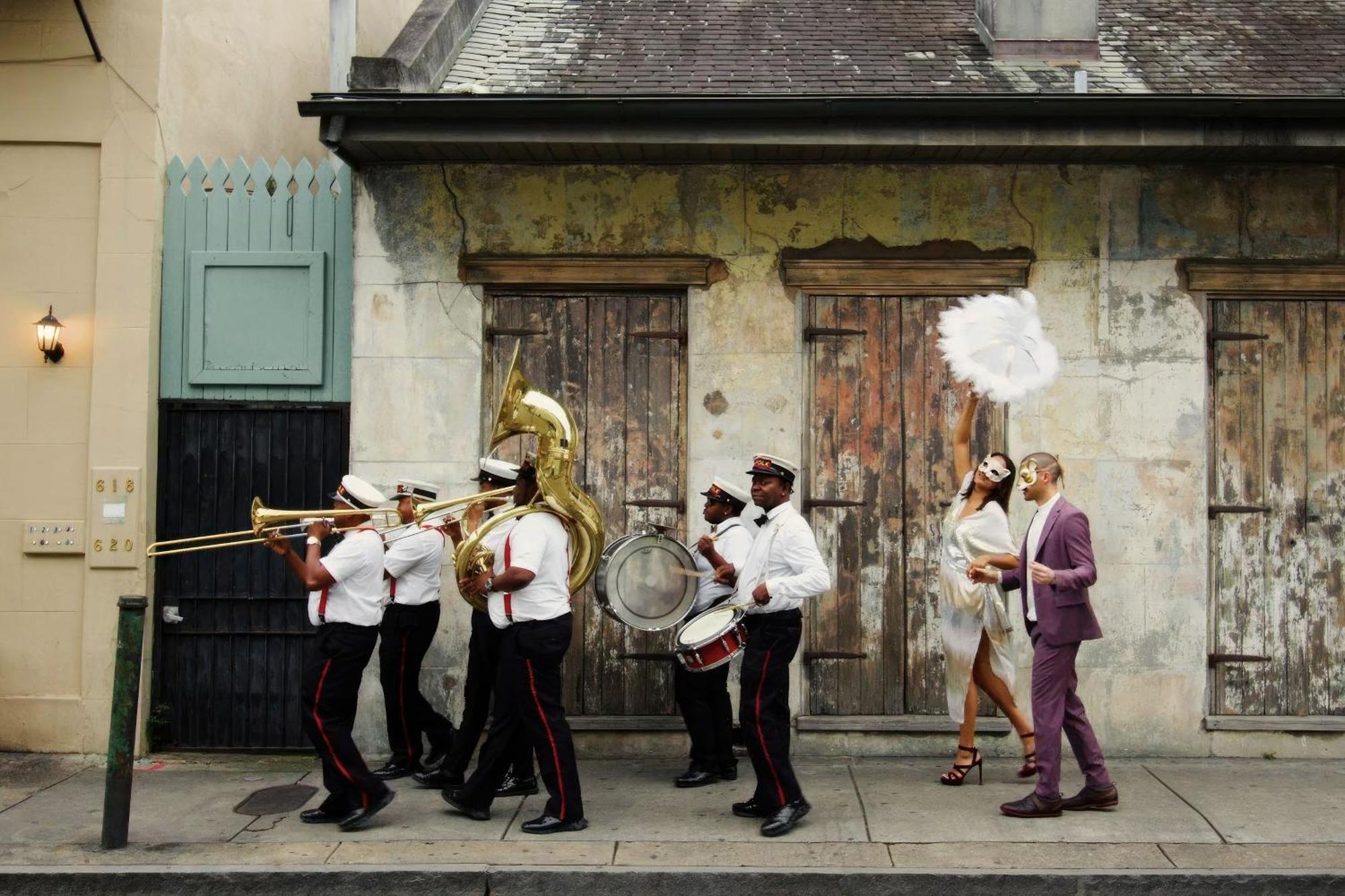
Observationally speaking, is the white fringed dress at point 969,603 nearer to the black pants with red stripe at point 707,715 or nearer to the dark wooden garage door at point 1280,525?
the black pants with red stripe at point 707,715

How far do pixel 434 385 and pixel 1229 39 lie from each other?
648cm

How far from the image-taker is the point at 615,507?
842 centimetres

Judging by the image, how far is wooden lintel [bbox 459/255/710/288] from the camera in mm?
8391

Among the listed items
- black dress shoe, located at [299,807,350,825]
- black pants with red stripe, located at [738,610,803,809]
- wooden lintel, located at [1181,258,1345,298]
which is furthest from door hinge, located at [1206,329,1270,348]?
black dress shoe, located at [299,807,350,825]

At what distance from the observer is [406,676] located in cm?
767

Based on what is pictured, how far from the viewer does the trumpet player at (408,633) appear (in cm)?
757

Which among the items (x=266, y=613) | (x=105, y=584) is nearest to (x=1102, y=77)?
(x=266, y=613)

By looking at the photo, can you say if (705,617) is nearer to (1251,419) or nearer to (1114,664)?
(1114,664)

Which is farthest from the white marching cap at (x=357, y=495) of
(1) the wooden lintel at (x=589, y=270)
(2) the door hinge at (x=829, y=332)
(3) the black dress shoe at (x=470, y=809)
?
(2) the door hinge at (x=829, y=332)

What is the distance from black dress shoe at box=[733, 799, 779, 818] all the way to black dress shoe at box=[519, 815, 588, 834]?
841mm

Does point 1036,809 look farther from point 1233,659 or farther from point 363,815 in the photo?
point 363,815

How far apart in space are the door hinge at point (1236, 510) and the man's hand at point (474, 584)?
16.0 feet

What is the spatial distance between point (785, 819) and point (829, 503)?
2509 millimetres

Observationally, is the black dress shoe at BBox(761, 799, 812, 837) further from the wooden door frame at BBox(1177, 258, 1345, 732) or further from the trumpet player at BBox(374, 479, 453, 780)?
the wooden door frame at BBox(1177, 258, 1345, 732)
